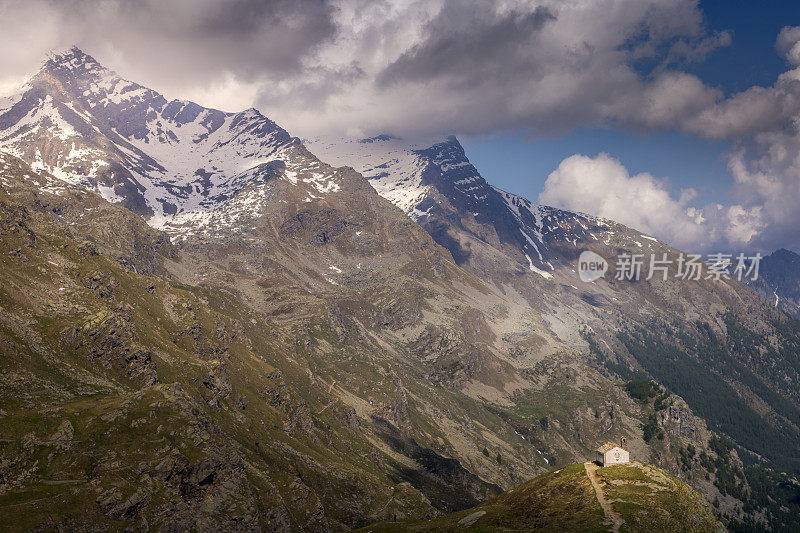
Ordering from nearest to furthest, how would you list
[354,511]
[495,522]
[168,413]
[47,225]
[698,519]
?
[698,519] → [495,522] → [168,413] → [354,511] → [47,225]

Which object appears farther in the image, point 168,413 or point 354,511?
point 354,511

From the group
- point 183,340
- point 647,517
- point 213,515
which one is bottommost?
point 213,515

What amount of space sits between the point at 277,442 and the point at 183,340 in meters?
56.8

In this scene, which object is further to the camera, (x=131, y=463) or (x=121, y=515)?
(x=131, y=463)

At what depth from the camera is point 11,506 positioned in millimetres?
76562

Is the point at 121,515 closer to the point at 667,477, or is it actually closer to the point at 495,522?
the point at 495,522

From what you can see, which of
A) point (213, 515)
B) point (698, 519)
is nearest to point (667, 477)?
point (698, 519)

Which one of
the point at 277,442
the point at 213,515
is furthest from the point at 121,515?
the point at 277,442

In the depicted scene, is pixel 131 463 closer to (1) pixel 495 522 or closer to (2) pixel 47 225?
(1) pixel 495 522

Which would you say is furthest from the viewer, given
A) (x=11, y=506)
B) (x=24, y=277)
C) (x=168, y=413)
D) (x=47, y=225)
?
(x=47, y=225)

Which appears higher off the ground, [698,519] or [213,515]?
[698,519]

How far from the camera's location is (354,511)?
16038 centimetres

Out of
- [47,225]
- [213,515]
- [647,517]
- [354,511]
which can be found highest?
[47,225]

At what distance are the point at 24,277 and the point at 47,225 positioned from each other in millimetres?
49681
